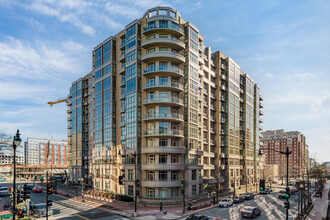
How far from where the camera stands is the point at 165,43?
153 feet

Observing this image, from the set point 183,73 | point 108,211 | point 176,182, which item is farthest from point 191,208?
point 183,73

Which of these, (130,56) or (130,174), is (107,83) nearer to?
(130,56)

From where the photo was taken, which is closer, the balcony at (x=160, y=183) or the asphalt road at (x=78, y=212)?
the asphalt road at (x=78, y=212)

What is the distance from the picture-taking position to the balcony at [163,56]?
45.6 m

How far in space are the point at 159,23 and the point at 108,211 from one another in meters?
35.7

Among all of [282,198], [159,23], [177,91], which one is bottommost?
[282,198]

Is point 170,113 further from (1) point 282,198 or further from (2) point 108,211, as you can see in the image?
(1) point 282,198

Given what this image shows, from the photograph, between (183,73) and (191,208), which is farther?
(183,73)

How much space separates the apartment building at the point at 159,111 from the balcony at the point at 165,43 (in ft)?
0.64

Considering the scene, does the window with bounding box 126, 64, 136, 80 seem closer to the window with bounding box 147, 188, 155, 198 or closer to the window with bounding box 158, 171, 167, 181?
the window with bounding box 158, 171, 167, 181

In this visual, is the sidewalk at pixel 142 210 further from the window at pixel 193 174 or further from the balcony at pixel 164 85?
the balcony at pixel 164 85

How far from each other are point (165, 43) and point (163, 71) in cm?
586

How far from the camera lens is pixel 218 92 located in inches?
2549

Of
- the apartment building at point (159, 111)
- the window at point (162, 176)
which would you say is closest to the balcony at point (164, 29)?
the apartment building at point (159, 111)
